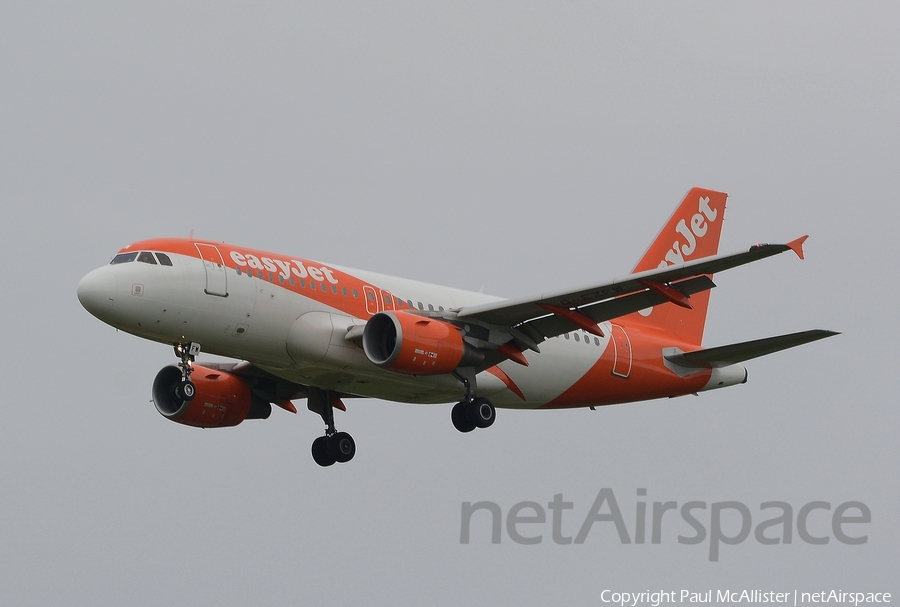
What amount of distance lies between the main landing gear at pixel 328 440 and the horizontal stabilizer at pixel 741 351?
32.3ft

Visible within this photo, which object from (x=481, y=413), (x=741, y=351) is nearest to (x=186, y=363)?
(x=481, y=413)

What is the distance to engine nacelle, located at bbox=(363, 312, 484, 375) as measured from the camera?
1438 inches

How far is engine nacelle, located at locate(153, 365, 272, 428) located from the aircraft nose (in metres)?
6.46

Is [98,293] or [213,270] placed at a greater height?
[213,270]

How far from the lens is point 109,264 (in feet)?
117

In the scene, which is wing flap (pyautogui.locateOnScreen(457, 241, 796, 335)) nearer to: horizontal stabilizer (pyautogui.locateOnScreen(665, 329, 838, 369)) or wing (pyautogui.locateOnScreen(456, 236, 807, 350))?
wing (pyautogui.locateOnScreen(456, 236, 807, 350))

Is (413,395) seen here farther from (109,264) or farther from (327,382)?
(109,264)

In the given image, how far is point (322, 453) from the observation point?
4288cm

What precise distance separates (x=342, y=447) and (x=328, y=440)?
0.46 metres

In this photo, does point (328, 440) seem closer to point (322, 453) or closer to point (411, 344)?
point (322, 453)

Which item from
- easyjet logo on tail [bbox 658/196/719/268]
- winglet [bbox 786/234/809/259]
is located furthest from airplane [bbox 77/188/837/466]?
easyjet logo on tail [bbox 658/196/719/268]

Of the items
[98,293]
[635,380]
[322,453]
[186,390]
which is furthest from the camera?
[635,380]

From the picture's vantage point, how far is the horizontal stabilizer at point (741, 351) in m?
38.0

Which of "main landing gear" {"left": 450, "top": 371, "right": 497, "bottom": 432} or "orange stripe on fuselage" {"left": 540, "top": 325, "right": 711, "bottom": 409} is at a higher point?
"orange stripe on fuselage" {"left": 540, "top": 325, "right": 711, "bottom": 409}
